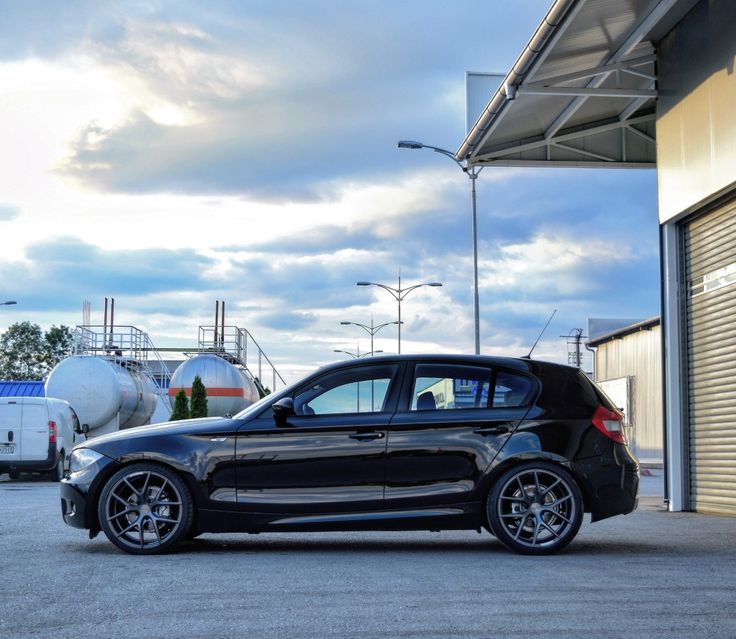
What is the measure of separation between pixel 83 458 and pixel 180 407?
36.3m

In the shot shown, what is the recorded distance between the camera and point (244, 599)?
6359mm

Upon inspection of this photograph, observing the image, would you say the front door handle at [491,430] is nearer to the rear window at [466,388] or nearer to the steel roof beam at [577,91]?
the rear window at [466,388]

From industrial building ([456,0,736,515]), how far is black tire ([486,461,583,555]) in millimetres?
5235

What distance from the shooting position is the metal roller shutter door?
13273 millimetres

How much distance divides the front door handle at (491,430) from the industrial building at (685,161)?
5.43m

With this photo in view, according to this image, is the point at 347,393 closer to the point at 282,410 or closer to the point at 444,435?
the point at 282,410

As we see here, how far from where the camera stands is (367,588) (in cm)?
675

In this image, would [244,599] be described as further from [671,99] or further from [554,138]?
[554,138]

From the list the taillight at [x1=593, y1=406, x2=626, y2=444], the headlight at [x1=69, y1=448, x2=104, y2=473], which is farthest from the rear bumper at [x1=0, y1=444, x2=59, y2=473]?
the taillight at [x1=593, y1=406, x2=626, y2=444]

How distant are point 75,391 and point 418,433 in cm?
2787

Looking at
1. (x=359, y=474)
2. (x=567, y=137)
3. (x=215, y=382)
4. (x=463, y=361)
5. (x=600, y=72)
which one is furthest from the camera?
(x=215, y=382)

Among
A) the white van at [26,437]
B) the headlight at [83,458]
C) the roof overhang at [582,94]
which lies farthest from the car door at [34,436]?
the headlight at [83,458]

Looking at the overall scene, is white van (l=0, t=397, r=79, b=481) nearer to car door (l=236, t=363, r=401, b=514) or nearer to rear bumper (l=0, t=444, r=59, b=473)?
rear bumper (l=0, t=444, r=59, b=473)

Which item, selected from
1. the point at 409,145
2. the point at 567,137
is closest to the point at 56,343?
the point at 409,145
